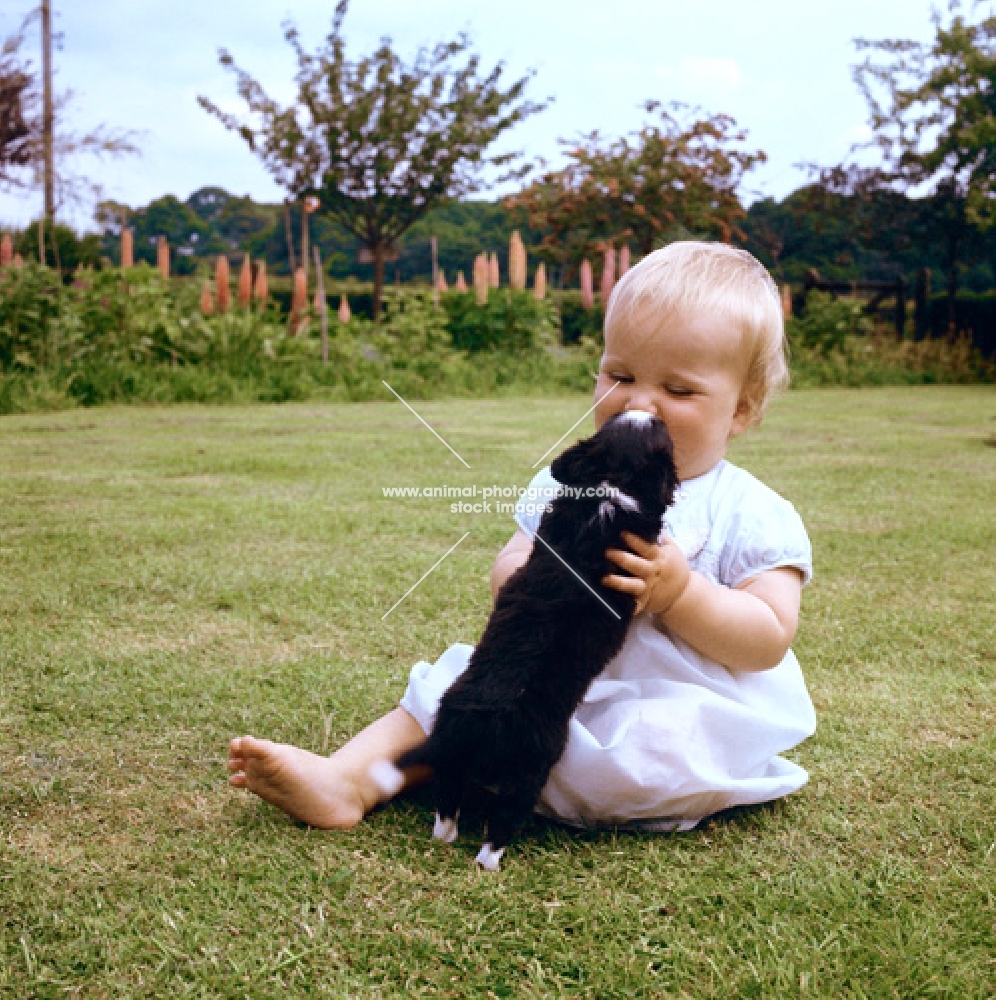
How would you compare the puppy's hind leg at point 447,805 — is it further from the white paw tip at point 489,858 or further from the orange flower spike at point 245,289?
the orange flower spike at point 245,289

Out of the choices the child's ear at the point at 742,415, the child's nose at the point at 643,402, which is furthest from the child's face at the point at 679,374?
the child's ear at the point at 742,415

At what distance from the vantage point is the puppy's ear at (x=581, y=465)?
5.43 feet

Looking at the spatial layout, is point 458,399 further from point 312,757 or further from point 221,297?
point 312,757

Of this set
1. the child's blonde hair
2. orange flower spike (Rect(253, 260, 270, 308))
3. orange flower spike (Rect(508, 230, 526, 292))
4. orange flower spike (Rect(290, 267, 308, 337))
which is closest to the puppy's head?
the child's blonde hair

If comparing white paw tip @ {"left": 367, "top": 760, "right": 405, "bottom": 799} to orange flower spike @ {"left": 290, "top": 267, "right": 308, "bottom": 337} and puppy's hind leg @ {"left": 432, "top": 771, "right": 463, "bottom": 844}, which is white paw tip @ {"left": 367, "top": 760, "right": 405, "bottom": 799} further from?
orange flower spike @ {"left": 290, "top": 267, "right": 308, "bottom": 337}

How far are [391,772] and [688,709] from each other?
1.74ft

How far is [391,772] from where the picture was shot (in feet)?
6.06

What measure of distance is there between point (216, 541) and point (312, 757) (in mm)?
2237

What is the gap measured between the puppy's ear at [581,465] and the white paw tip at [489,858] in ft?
1.91

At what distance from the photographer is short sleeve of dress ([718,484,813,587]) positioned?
76.4 inches

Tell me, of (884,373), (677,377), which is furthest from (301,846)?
(884,373)

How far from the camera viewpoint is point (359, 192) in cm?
1894

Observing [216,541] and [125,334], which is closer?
[216,541]

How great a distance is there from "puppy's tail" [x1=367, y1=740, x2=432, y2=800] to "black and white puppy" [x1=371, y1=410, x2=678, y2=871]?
14 centimetres
